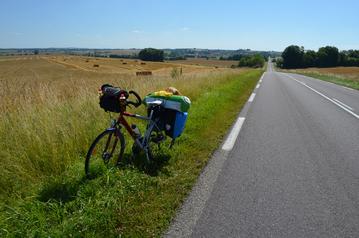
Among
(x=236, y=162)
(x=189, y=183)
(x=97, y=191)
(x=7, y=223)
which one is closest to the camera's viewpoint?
(x=7, y=223)

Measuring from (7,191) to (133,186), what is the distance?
4.94ft

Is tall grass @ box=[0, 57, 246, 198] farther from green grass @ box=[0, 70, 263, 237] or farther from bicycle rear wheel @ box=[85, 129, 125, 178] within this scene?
bicycle rear wheel @ box=[85, 129, 125, 178]

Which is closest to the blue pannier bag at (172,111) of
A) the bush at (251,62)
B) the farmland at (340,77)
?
the farmland at (340,77)

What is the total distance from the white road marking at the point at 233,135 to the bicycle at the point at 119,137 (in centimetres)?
150

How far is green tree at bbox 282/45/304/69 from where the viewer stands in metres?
124

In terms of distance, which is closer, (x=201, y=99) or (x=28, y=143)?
(x=28, y=143)

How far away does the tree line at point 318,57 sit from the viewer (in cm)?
12102

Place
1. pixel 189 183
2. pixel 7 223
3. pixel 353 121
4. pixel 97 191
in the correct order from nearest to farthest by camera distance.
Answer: pixel 7 223 < pixel 97 191 < pixel 189 183 < pixel 353 121

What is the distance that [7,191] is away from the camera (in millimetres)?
4277

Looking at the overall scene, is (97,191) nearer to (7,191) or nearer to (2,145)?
(7,191)

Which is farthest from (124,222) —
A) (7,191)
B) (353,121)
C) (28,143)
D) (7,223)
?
(353,121)

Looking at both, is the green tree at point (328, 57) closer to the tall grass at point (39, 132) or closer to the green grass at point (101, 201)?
the tall grass at point (39, 132)

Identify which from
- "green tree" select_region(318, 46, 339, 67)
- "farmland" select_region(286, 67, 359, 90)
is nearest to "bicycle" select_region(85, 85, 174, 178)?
"farmland" select_region(286, 67, 359, 90)

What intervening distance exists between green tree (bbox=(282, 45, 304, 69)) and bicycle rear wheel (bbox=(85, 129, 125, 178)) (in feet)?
419
